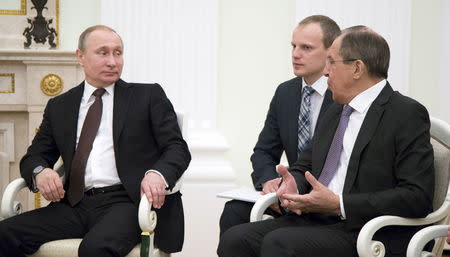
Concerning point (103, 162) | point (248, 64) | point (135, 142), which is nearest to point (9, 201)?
point (103, 162)

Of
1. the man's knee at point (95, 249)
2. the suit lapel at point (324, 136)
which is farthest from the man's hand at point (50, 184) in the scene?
the suit lapel at point (324, 136)

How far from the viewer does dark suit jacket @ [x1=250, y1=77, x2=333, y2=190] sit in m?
3.46

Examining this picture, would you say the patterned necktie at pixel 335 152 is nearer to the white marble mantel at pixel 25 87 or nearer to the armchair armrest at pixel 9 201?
the armchair armrest at pixel 9 201

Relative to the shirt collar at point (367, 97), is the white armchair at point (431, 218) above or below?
below

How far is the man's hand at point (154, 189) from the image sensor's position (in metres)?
2.99

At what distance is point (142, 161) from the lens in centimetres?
334

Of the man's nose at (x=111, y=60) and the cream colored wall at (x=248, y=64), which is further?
the cream colored wall at (x=248, y=64)

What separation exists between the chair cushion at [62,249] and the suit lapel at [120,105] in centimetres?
51

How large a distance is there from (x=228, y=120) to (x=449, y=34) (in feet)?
5.48

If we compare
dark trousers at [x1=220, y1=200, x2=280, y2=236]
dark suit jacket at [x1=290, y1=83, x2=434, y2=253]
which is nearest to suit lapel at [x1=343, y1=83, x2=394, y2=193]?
A: dark suit jacket at [x1=290, y1=83, x2=434, y2=253]

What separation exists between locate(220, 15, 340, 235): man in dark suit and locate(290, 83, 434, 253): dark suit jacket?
2.24 feet

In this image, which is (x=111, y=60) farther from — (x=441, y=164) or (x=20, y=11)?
(x=20, y=11)

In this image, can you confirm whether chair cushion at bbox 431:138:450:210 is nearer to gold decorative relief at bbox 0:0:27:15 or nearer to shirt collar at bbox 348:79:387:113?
shirt collar at bbox 348:79:387:113

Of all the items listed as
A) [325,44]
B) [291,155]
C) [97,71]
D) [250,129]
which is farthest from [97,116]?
[250,129]
